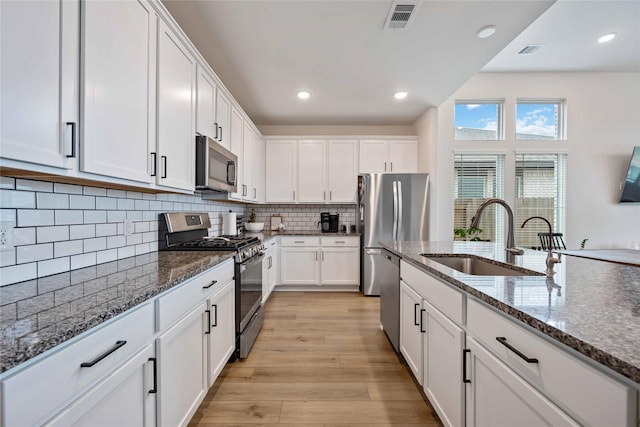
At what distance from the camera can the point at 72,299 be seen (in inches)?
37.7

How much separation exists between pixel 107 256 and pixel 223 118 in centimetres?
166

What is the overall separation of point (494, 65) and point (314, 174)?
3.24 m

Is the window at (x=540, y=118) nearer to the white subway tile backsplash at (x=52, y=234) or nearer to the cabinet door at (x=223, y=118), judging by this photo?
the cabinet door at (x=223, y=118)

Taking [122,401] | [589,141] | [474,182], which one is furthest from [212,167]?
[589,141]

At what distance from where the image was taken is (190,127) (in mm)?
2084

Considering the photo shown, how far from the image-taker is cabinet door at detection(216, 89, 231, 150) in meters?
2.65

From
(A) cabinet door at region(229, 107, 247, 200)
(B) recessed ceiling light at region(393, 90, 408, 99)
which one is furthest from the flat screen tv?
(A) cabinet door at region(229, 107, 247, 200)

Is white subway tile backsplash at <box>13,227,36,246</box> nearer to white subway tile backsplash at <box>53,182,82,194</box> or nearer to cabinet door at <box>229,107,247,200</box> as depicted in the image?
white subway tile backsplash at <box>53,182,82,194</box>

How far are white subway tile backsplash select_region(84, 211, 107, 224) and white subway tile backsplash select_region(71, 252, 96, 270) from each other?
17 cm

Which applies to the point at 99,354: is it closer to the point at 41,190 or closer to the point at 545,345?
the point at 41,190

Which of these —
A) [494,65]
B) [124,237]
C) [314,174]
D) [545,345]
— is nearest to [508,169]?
[494,65]

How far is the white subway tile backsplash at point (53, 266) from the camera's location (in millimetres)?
1257

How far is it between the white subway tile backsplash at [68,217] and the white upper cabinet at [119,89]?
34 centimetres

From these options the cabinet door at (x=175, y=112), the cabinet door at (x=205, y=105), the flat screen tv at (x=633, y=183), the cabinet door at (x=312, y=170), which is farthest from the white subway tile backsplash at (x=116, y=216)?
the flat screen tv at (x=633, y=183)
